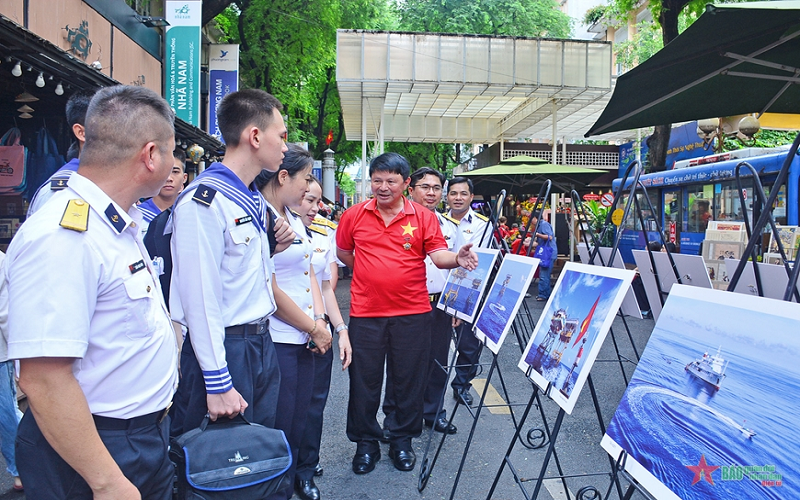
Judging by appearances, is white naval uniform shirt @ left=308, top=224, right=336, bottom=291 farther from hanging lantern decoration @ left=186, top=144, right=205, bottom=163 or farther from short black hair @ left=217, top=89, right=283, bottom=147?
hanging lantern decoration @ left=186, top=144, right=205, bottom=163

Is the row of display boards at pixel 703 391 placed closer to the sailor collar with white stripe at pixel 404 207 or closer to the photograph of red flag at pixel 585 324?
the photograph of red flag at pixel 585 324

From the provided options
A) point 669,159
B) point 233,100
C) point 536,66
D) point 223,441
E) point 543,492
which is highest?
point 536,66

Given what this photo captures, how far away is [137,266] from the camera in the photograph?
1623mm

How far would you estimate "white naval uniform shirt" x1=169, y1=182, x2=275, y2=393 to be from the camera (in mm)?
2125

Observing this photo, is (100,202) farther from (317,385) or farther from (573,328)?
(317,385)

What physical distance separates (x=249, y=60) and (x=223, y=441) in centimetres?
1838

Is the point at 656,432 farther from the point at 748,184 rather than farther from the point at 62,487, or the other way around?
the point at 748,184

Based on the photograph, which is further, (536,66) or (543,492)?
(536,66)

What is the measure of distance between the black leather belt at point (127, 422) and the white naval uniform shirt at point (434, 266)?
347cm

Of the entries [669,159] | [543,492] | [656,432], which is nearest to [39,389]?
[656,432]

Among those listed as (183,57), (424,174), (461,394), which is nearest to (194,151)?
(183,57)

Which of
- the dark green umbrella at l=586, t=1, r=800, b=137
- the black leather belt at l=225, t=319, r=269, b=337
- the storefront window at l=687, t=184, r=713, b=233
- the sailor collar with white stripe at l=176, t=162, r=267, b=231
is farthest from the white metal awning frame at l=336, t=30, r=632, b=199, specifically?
the black leather belt at l=225, t=319, r=269, b=337

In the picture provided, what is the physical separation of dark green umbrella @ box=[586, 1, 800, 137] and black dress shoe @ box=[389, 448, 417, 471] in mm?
2702

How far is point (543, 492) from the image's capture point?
363cm
